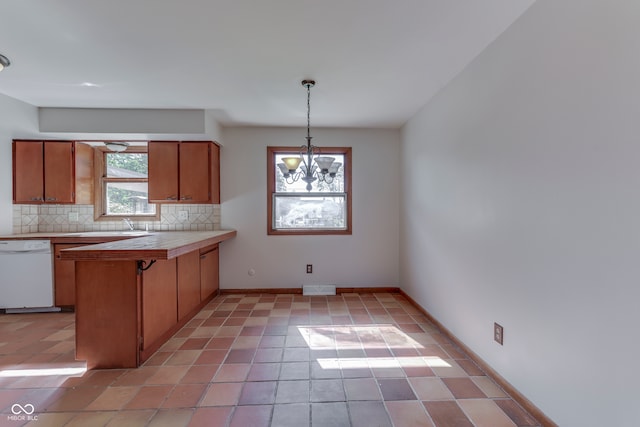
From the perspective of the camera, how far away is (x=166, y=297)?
2.60 metres

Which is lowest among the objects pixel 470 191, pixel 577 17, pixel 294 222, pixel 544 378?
pixel 544 378

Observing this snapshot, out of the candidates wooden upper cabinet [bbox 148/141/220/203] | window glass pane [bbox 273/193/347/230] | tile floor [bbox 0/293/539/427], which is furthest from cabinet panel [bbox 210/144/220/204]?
tile floor [bbox 0/293/539/427]

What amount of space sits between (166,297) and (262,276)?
162 cm

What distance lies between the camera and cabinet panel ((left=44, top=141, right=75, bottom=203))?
11.5 ft

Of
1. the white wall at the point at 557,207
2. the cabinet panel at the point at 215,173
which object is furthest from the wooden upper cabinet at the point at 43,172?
the white wall at the point at 557,207

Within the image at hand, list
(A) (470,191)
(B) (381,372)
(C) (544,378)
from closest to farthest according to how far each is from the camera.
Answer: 1. (C) (544,378)
2. (B) (381,372)
3. (A) (470,191)

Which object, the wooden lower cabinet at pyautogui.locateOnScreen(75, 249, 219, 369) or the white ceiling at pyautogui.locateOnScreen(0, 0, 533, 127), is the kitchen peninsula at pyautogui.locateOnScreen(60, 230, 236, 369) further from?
the white ceiling at pyautogui.locateOnScreen(0, 0, 533, 127)

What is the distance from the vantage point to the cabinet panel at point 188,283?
288 centimetres

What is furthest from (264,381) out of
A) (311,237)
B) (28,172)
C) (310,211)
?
(28,172)

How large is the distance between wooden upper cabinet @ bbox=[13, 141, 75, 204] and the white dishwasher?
2.10 feet

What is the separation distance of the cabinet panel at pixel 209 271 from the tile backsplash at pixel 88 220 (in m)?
0.43

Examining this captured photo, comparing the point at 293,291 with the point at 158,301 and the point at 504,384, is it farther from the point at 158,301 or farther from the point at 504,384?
the point at 504,384

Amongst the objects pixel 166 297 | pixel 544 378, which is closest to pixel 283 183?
pixel 166 297

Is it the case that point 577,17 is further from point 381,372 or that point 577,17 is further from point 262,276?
point 262,276
